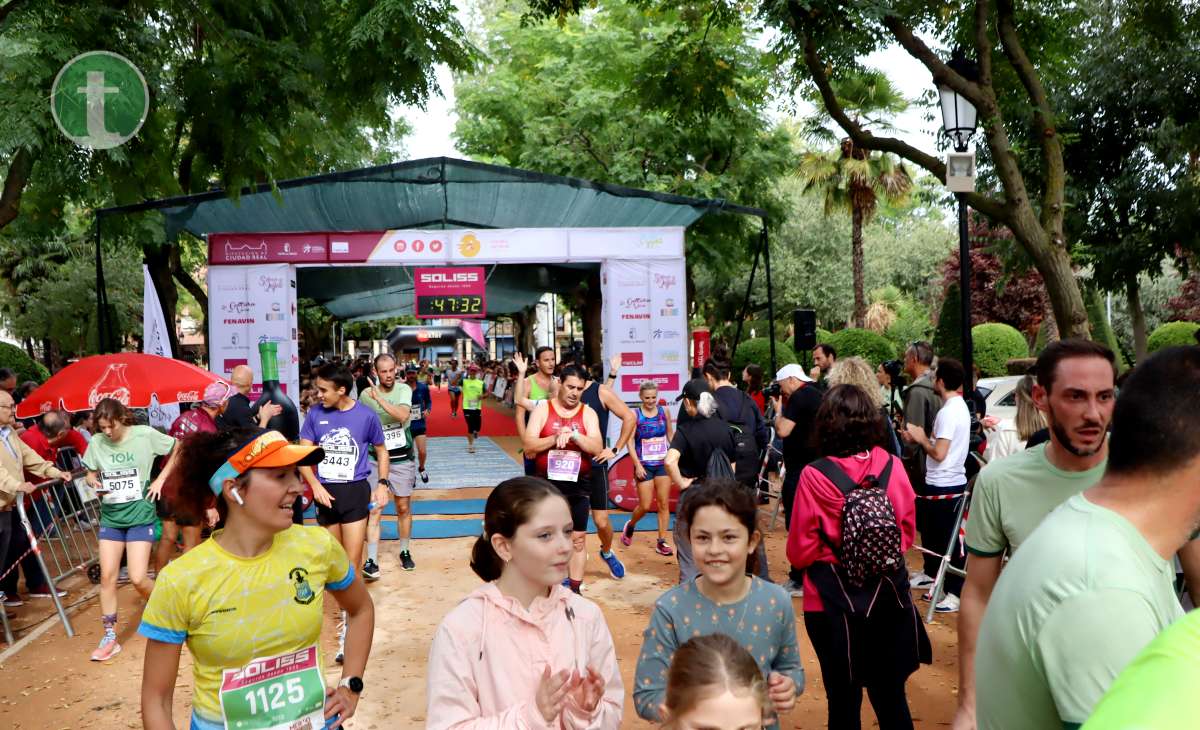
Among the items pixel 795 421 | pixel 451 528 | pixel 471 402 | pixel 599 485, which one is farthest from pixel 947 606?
pixel 471 402

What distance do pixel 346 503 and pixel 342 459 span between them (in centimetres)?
33

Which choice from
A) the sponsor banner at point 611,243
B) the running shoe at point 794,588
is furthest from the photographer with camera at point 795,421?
the sponsor banner at point 611,243

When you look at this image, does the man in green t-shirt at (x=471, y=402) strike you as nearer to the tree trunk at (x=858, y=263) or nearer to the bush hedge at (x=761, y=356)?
the bush hedge at (x=761, y=356)

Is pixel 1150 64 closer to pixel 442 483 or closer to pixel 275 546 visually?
pixel 442 483

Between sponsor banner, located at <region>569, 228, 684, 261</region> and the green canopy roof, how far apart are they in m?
0.54

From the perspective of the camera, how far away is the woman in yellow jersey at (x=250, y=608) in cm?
288

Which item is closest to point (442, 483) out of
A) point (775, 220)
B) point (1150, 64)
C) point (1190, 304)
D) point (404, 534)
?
point (404, 534)

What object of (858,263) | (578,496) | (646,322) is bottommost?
(578,496)

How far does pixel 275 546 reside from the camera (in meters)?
3.10

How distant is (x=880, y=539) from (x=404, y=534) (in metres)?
6.52

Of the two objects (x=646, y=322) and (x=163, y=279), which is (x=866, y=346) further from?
(x=163, y=279)

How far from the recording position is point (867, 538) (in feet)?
13.1

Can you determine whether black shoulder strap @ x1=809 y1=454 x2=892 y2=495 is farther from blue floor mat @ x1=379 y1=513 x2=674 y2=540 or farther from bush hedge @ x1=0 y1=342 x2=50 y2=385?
bush hedge @ x1=0 y1=342 x2=50 y2=385

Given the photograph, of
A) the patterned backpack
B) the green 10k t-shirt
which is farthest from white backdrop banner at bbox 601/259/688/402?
the patterned backpack
